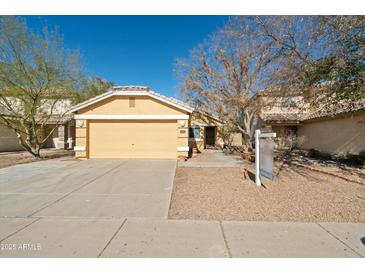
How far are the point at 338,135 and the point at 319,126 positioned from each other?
2455mm

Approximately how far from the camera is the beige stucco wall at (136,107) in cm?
1244

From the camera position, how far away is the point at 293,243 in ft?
10.3

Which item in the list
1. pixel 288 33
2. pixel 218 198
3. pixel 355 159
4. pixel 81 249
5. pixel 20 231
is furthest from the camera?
pixel 355 159

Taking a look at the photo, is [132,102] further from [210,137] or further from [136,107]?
[210,137]

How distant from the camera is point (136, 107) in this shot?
12.5 meters

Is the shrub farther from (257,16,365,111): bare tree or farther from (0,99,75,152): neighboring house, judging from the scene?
(0,99,75,152): neighboring house

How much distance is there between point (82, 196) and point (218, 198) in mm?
3744

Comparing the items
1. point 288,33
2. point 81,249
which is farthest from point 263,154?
point 288,33

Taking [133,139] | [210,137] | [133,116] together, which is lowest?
[133,139]

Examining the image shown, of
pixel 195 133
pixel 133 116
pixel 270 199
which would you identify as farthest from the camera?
pixel 195 133

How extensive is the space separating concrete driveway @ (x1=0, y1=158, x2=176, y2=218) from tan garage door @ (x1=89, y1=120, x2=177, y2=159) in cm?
373

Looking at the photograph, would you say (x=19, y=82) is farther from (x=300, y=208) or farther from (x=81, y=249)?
(x=300, y=208)

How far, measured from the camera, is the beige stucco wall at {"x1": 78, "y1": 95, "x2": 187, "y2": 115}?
1244cm

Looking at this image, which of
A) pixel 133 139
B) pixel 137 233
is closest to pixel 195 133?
pixel 133 139
